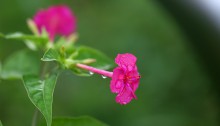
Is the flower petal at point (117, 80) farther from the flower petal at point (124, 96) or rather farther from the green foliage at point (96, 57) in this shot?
the green foliage at point (96, 57)

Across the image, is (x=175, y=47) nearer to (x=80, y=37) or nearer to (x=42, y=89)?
(x=80, y=37)

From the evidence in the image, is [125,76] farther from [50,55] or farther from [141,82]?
[141,82]

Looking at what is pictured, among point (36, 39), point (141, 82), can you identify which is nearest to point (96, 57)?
point (36, 39)

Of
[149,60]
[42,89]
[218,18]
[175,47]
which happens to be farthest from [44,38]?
[175,47]

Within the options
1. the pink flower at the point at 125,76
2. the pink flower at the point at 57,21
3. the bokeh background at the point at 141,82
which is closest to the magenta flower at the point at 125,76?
the pink flower at the point at 125,76

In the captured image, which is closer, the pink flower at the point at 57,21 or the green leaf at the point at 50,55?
the green leaf at the point at 50,55
